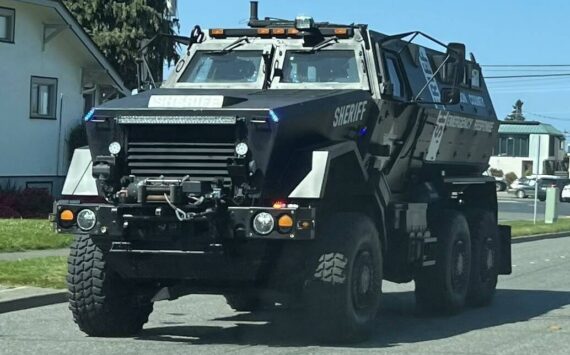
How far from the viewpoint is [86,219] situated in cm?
970

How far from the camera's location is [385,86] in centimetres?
1116

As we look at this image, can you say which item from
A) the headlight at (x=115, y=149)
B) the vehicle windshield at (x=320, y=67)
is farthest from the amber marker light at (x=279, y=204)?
the vehicle windshield at (x=320, y=67)

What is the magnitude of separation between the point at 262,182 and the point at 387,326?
2.95 metres

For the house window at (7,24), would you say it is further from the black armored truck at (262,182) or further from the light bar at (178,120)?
the light bar at (178,120)

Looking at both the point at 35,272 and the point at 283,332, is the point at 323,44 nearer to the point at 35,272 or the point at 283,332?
the point at 283,332

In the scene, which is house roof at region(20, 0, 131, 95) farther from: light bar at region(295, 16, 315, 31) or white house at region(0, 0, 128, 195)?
light bar at region(295, 16, 315, 31)

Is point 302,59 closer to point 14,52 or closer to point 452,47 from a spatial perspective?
point 452,47

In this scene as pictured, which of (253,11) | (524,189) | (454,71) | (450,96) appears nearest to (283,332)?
(450,96)

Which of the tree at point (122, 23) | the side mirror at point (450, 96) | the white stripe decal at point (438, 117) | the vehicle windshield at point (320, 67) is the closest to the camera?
the vehicle windshield at point (320, 67)

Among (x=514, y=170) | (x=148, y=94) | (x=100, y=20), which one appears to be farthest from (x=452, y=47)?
(x=514, y=170)

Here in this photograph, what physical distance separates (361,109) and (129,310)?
280cm

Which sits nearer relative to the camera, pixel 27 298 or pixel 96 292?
pixel 96 292

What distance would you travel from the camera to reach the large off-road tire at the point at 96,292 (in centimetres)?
1016

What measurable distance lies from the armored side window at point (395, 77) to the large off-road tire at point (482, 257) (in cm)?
255
